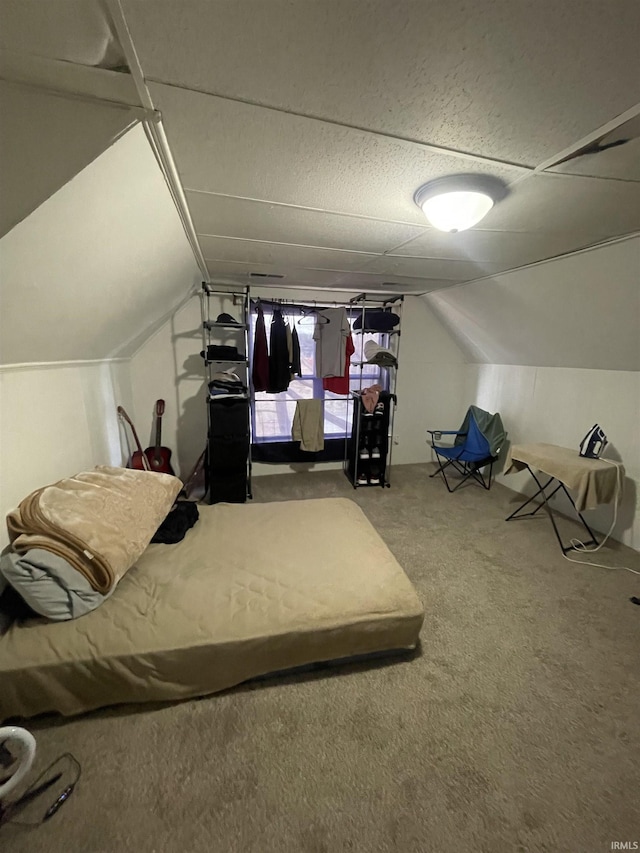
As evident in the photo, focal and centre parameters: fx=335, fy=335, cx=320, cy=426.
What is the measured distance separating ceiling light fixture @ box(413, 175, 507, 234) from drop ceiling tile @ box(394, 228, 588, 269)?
0.53 meters

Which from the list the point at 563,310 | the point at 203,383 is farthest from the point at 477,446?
the point at 203,383

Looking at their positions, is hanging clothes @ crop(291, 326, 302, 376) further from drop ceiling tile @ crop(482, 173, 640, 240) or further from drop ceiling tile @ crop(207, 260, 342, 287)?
drop ceiling tile @ crop(482, 173, 640, 240)

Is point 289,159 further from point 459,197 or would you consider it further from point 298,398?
point 298,398

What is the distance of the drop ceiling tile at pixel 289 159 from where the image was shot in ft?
3.37

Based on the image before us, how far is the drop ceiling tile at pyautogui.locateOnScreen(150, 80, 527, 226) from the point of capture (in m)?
1.03

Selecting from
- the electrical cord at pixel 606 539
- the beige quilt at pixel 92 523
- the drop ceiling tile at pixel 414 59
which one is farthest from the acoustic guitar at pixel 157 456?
the electrical cord at pixel 606 539

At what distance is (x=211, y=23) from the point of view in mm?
724

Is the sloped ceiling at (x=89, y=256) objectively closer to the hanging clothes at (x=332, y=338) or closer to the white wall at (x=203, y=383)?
the white wall at (x=203, y=383)

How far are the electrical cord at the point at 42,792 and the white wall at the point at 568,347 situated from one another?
366 cm

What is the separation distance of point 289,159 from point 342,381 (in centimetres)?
274

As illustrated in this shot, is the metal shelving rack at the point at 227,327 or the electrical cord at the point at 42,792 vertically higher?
the metal shelving rack at the point at 227,327

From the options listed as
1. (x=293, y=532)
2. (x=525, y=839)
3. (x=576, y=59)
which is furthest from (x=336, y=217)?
(x=525, y=839)

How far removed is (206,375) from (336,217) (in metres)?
2.48

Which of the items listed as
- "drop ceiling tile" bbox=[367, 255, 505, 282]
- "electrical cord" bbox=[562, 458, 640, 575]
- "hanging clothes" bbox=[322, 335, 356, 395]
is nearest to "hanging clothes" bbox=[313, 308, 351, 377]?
"hanging clothes" bbox=[322, 335, 356, 395]
